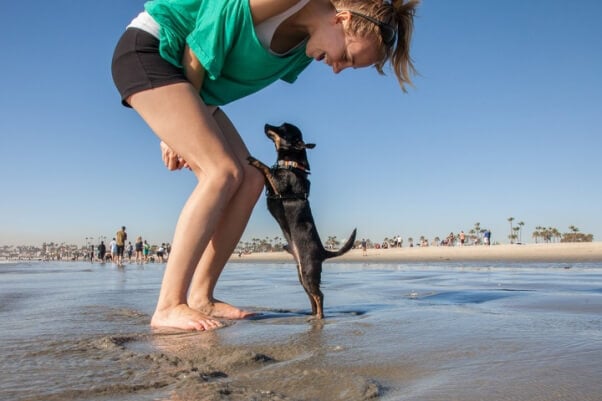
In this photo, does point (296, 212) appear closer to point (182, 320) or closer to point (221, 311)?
point (221, 311)

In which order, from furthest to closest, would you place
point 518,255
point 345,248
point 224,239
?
point 518,255 → point 345,248 → point 224,239

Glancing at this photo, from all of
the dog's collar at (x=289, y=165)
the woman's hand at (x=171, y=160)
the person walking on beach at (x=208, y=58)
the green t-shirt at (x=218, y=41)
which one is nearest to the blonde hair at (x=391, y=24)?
the person walking on beach at (x=208, y=58)

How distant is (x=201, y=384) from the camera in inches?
46.7

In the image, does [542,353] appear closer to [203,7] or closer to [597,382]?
[597,382]

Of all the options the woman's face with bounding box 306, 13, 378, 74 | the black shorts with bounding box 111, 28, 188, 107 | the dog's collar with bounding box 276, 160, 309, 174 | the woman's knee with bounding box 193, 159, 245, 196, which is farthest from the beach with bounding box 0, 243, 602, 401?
the woman's face with bounding box 306, 13, 378, 74

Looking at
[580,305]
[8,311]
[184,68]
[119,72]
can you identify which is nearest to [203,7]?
[184,68]

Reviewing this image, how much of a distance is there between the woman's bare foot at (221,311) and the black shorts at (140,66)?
130 centimetres

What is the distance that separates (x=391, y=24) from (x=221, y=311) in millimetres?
1911

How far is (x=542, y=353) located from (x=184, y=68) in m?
2.23

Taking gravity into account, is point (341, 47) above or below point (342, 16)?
below

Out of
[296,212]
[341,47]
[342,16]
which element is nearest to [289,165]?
[296,212]

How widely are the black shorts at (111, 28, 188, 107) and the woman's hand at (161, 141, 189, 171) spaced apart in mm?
440

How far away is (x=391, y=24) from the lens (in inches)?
108

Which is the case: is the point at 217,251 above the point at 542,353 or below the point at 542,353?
Answer: above
